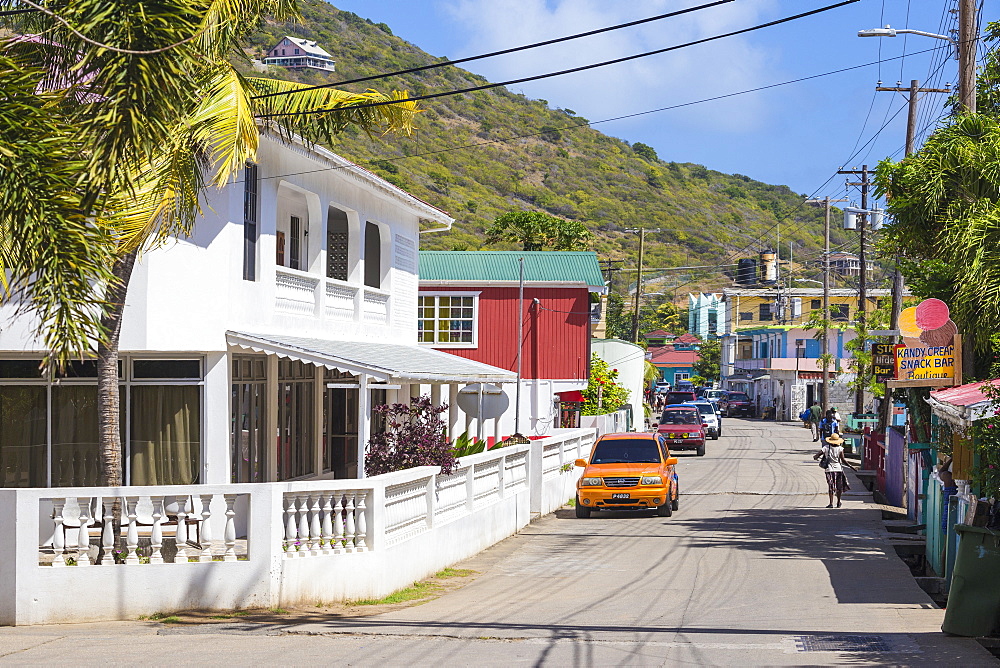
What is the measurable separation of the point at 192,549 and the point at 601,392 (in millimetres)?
36638

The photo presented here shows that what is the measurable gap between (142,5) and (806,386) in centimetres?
7698

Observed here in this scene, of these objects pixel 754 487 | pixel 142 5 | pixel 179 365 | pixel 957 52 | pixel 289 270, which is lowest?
pixel 754 487

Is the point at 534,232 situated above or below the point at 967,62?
above

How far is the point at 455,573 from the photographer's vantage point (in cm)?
1546

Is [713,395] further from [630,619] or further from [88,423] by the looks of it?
[630,619]

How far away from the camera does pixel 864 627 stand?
37.4 feet

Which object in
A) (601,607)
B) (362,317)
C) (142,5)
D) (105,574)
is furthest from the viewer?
(362,317)

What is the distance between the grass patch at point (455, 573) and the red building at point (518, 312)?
2373cm

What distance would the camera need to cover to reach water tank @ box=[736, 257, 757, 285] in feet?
436

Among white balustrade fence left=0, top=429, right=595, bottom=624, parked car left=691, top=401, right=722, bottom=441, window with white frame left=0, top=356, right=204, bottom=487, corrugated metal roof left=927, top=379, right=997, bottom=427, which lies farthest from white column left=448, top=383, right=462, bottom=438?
parked car left=691, top=401, right=722, bottom=441

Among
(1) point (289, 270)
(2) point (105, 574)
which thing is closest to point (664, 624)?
(2) point (105, 574)

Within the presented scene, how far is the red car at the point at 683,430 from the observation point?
44656mm

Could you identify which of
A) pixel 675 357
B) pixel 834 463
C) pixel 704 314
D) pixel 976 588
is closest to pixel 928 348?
pixel 834 463

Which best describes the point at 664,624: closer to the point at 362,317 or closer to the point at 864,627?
the point at 864,627
